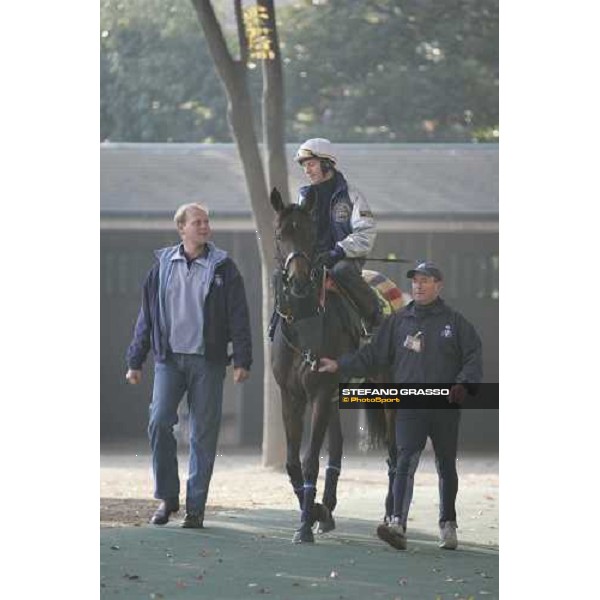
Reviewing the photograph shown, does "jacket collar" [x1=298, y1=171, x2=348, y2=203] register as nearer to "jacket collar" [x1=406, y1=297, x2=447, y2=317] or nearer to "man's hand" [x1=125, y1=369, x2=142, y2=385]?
"jacket collar" [x1=406, y1=297, x2=447, y2=317]

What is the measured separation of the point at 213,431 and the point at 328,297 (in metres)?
0.92

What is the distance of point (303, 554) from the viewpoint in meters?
9.40

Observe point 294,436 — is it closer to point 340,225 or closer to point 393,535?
point 393,535

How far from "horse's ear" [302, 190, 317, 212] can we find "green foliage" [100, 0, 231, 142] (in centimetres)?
313

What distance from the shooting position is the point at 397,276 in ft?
32.8

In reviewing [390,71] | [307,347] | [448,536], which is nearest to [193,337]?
[307,347]

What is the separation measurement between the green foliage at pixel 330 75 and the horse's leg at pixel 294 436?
7.27ft

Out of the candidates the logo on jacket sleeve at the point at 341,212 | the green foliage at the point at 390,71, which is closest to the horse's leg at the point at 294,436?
the logo on jacket sleeve at the point at 341,212

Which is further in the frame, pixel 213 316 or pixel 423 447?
pixel 423 447

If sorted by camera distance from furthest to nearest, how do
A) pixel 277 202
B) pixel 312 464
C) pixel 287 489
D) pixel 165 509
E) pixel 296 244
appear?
pixel 287 489, pixel 165 509, pixel 312 464, pixel 277 202, pixel 296 244

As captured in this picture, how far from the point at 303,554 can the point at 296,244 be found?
1.50m

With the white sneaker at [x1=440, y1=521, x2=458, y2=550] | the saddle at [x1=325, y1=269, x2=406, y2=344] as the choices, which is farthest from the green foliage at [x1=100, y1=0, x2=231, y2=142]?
the white sneaker at [x1=440, y1=521, x2=458, y2=550]
